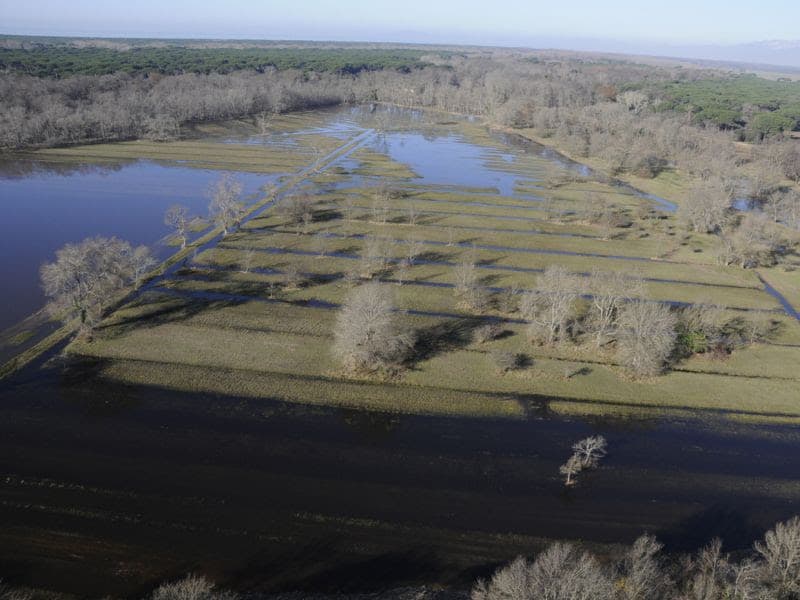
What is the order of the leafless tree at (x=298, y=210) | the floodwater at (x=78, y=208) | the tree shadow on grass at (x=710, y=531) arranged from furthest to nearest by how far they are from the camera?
the leafless tree at (x=298, y=210) → the floodwater at (x=78, y=208) → the tree shadow on grass at (x=710, y=531)

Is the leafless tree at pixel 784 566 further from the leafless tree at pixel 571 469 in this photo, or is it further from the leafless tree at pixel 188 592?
the leafless tree at pixel 188 592

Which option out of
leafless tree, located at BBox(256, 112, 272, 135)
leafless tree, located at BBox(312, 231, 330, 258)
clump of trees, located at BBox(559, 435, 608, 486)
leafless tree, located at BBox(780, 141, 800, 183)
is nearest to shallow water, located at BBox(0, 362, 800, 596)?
clump of trees, located at BBox(559, 435, 608, 486)

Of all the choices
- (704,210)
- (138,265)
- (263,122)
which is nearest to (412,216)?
(138,265)

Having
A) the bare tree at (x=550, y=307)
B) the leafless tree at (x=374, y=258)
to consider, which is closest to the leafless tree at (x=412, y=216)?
the leafless tree at (x=374, y=258)

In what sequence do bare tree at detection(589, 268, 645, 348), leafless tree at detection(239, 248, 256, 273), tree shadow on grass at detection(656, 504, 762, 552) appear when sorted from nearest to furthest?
1. tree shadow on grass at detection(656, 504, 762, 552)
2. bare tree at detection(589, 268, 645, 348)
3. leafless tree at detection(239, 248, 256, 273)

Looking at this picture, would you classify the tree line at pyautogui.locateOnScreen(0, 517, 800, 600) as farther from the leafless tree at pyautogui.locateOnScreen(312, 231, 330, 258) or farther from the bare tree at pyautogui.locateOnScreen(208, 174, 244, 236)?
the bare tree at pyautogui.locateOnScreen(208, 174, 244, 236)

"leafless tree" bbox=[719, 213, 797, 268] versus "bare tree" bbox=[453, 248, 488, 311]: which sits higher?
"leafless tree" bbox=[719, 213, 797, 268]

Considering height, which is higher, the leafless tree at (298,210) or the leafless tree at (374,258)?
the leafless tree at (298,210)
